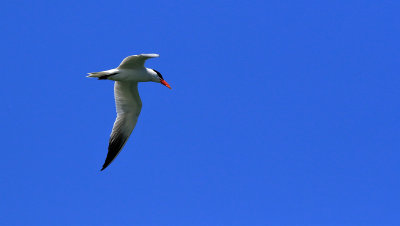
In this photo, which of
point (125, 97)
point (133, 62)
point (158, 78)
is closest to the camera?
point (133, 62)

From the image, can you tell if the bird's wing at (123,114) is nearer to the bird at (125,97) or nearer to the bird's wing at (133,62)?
the bird at (125,97)

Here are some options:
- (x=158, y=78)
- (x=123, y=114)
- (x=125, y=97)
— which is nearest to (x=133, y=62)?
(x=158, y=78)

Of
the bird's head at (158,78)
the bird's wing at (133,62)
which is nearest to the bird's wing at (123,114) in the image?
the bird's head at (158,78)

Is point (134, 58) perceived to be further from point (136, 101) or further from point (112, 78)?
point (136, 101)

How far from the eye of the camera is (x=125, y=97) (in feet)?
52.4

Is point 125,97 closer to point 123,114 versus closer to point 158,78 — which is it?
point 123,114

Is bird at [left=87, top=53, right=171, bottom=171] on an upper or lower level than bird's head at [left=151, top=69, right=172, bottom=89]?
lower

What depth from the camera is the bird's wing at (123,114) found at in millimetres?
15719

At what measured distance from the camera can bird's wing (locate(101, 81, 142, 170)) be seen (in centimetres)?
1572

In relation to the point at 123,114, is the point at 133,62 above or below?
below

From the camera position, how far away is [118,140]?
1608cm

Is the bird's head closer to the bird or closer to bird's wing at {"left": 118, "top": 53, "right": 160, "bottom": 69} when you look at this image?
the bird

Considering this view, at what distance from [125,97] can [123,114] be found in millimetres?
572

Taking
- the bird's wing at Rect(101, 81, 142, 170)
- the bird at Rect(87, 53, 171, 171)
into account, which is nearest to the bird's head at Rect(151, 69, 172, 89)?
the bird at Rect(87, 53, 171, 171)
